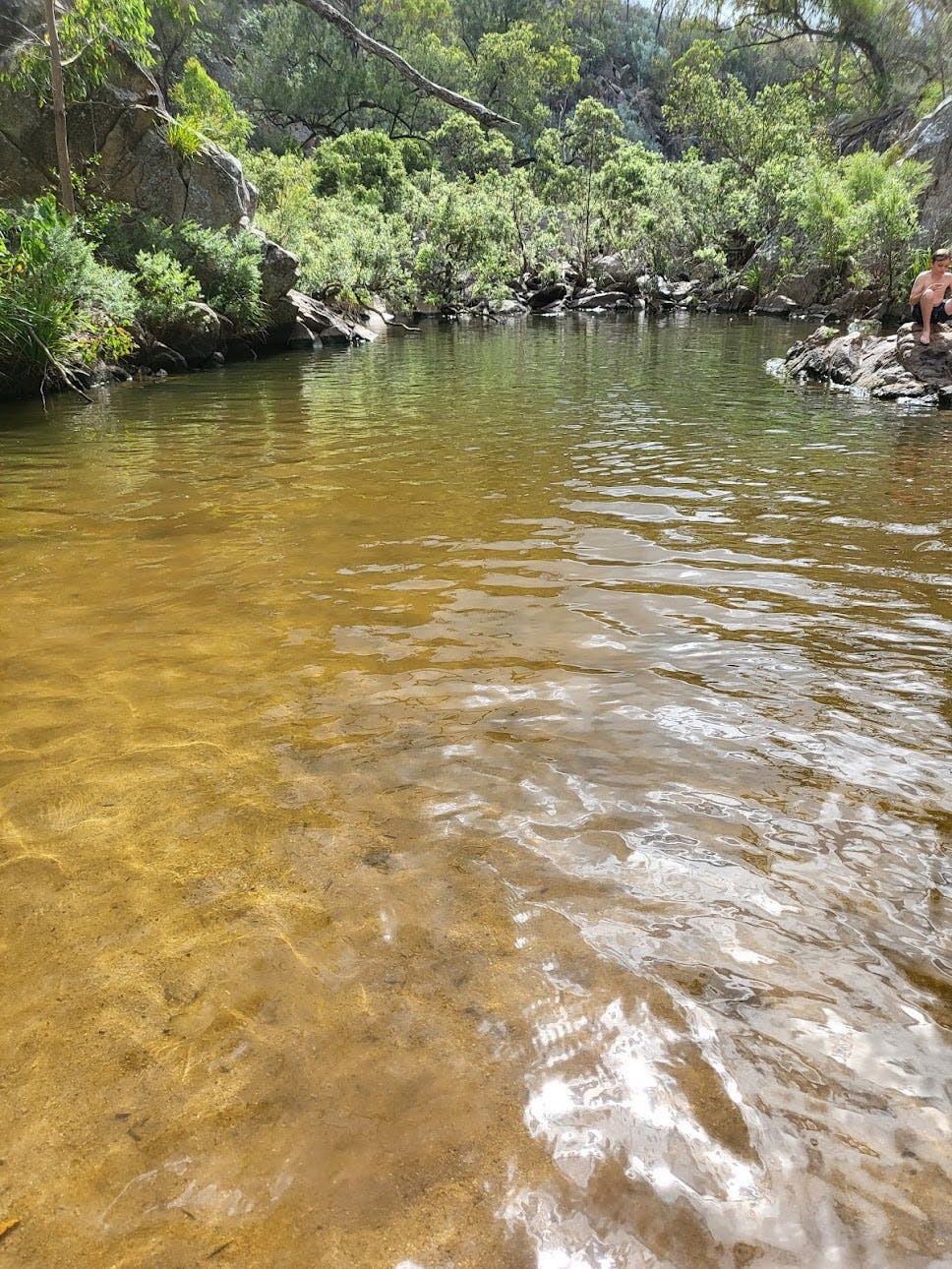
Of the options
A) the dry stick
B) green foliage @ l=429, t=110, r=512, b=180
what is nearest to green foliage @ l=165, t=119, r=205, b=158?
the dry stick

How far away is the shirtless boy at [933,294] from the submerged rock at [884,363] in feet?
0.78

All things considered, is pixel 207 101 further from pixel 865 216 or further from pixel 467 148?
pixel 865 216

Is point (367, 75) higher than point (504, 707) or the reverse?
higher

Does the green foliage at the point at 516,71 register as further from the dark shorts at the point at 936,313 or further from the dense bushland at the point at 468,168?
the dark shorts at the point at 936,313

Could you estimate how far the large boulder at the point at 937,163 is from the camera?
82.4 feet

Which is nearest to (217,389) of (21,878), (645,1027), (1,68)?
(1,68)

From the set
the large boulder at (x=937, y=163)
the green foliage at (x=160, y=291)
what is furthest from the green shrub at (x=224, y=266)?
the large boulder at (x=937, y=163)

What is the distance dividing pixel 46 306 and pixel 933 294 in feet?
41.5

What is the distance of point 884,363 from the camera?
11977 mm

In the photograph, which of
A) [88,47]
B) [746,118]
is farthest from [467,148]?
[88,47]

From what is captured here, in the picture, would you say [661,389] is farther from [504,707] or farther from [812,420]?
[504,707]

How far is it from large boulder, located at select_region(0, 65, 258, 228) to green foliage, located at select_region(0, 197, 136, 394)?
4933 millimetres

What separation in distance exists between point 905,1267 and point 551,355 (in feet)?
58.2

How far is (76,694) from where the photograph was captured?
3094mm
